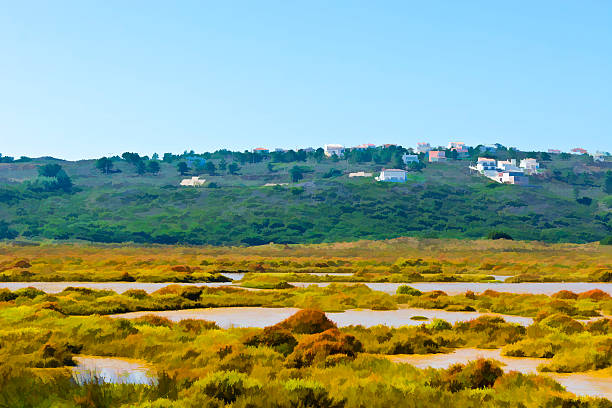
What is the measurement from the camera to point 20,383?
1608cm

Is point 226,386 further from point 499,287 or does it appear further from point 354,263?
point 354,263

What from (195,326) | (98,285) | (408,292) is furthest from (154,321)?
(98,285)

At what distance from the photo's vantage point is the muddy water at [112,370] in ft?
59.3

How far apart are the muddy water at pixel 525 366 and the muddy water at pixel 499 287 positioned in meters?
32.7

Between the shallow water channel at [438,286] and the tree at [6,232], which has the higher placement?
the shallow water channel at [438,286]

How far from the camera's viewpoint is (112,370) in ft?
66.4

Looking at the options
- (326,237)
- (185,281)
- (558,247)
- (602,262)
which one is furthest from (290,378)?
(326,237)

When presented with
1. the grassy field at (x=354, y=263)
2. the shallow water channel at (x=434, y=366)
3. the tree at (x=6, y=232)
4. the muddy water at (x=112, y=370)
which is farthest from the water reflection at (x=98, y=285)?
the tree at (x=6, y=232)

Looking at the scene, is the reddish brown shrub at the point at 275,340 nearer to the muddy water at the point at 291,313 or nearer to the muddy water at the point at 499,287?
the muddy water at the point at 291,313

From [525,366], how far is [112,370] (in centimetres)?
1148

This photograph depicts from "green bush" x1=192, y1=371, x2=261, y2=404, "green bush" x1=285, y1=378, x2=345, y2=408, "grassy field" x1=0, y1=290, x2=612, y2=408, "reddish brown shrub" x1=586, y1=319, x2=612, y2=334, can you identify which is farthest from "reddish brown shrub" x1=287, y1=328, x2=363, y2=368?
"reddish brown shrub" x1=586, y1=319, x2=612, y2=334

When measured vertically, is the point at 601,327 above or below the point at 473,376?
below

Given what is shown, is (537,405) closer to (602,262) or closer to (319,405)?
(319,405)

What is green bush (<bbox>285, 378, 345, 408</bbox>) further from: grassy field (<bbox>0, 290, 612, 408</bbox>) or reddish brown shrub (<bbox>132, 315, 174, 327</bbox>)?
reddish brown shrub (<bbox>132, 315, 174, 327</bbox>)
